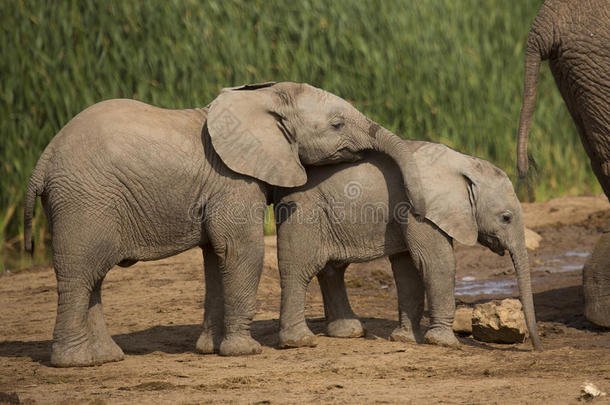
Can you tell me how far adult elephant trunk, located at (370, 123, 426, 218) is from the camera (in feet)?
20.0

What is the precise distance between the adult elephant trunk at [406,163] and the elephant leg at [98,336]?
6.47 ft

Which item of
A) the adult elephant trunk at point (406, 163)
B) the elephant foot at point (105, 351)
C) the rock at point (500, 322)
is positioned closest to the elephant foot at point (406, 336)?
Answer: the rock at point (500, 322)

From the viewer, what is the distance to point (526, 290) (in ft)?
20.5

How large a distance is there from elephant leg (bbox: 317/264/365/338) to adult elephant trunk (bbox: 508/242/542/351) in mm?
1163

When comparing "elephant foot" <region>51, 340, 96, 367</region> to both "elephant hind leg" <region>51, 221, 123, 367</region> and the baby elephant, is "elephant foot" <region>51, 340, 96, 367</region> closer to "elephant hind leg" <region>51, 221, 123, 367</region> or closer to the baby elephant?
"elephant hind leg" <region>51, 221, 123, 367</region>

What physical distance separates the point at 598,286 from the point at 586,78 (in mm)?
1439

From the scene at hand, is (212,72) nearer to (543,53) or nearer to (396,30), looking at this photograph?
(396,30)

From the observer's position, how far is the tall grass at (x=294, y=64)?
1044 centimetres

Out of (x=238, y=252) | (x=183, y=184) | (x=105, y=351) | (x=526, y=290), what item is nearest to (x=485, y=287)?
(x=526, y=290)

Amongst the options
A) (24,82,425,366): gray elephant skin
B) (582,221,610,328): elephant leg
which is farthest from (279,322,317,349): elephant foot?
(582,221,610,328): elephant leg

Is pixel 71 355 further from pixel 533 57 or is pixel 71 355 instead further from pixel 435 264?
pixel 533 57

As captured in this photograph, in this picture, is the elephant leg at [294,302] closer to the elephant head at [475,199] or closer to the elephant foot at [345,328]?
the elephant foot at [345,328]

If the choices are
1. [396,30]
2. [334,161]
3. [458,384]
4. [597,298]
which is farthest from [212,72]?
[458,384]

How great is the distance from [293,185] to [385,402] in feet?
5.72
